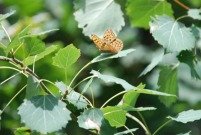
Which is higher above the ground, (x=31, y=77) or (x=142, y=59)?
(x=31, y=77)

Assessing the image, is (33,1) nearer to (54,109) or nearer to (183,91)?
(183,91)

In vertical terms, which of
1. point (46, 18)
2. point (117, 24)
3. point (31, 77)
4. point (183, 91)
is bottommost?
point (183, 91)

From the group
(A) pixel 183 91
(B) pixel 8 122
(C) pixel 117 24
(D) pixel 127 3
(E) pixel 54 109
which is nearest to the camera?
(E) pixel 54 109

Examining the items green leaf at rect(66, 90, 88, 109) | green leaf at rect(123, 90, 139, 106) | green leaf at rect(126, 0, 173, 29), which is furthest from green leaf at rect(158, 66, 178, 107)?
green leaf at rect(66, 90, 88, 109)

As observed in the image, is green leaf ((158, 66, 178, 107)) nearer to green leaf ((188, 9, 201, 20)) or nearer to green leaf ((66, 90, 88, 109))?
green leaf ((188, 9, 201, 20))

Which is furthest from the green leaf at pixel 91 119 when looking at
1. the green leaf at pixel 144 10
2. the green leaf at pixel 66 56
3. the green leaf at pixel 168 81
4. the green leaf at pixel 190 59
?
the green leaf at pixel 144 10

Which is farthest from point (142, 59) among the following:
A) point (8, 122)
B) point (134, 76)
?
point (8, 122)
